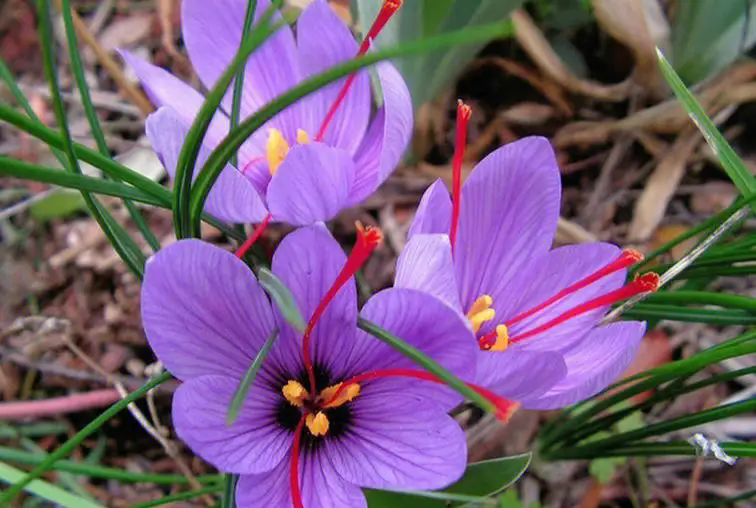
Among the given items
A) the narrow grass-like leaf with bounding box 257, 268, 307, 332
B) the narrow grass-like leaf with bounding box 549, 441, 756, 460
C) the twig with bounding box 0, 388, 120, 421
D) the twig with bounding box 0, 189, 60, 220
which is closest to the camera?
the narrow grass-like leaf with bounding box 257, 268, 307, 332

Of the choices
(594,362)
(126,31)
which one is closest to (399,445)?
(594,362)

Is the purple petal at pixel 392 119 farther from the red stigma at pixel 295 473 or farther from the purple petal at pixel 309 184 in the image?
the red stigma at pixel 295 473

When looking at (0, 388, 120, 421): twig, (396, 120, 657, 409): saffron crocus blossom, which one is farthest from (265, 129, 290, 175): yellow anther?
(0, 388, 120, 421): twig

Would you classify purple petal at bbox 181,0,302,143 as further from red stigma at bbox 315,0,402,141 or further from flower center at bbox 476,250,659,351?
flower center at bbox 476,250,659,351

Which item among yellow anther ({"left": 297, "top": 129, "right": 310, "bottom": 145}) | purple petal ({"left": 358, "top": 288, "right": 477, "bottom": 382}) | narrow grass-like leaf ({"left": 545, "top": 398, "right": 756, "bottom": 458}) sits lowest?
narrow grass-like leaf ({"left": 545, "top": 398, "right": 756, "bottom": 458})

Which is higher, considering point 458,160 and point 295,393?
point 458,160

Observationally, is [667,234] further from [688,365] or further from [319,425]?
[319,425]
